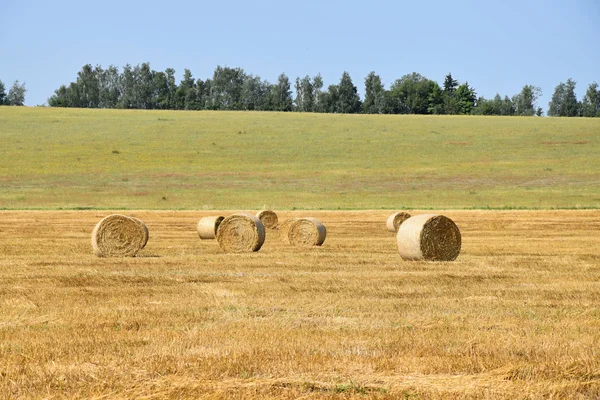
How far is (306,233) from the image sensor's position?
25281mm

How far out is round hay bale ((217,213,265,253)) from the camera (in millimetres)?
22453

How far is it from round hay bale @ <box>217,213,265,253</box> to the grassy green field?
22.1 m

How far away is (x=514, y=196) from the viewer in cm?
5038

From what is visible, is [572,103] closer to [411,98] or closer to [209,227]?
[411,98]

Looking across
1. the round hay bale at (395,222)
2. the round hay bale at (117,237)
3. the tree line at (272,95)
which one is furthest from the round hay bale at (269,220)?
the tree line at (272,95)

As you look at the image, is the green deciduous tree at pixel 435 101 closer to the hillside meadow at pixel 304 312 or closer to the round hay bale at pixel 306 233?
the hillside meadow at pixel 304 312

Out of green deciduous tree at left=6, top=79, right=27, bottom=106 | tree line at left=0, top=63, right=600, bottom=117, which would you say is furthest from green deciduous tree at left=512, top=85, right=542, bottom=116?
green deciduous tree at left=6, top=79, right=27, bottom=106

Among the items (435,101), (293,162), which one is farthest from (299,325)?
(435,101)

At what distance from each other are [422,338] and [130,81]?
149 metres

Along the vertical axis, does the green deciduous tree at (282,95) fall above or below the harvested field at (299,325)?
above

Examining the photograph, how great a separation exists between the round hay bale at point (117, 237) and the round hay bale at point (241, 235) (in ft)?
7.18

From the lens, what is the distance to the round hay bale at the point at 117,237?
2088cm

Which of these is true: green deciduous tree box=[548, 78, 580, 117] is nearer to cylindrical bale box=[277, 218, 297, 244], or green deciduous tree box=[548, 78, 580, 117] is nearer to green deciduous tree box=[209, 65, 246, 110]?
green deciduous tree box=[209, 65, 246, 110]

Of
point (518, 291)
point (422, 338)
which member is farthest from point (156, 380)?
point (518, 291)
